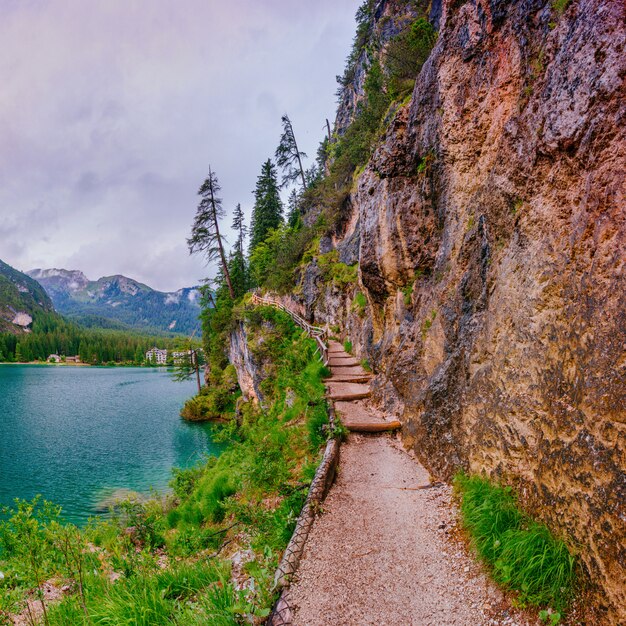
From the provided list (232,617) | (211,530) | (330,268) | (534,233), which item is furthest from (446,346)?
(330,268)

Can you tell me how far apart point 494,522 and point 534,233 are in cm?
343

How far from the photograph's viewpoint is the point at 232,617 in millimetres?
3252

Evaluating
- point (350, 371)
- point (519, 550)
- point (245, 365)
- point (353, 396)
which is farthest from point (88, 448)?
point (519, 550)

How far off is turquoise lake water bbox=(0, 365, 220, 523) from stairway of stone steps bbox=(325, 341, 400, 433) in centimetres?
862

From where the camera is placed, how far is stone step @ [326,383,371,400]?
1012 centimetres

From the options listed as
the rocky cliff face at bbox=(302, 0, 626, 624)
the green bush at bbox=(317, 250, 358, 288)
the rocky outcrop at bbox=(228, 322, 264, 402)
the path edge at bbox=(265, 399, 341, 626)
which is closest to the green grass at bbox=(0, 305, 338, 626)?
the path edge at bbox=(265, 399, 341, 626)

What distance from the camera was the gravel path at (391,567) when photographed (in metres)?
3.17

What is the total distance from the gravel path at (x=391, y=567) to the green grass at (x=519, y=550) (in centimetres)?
22

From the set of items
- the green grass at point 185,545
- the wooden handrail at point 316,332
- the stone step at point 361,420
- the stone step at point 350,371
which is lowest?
the green grass at point 185,545

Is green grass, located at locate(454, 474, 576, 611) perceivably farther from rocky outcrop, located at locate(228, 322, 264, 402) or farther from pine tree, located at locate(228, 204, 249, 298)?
pine tree, located at locate(228, 204, 249, 298)

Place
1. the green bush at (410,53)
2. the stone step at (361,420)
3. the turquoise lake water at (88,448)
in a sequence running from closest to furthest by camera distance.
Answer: the stone step at (361,420) < the green bush at (410,53) < the turquoise lake water at (88,448)

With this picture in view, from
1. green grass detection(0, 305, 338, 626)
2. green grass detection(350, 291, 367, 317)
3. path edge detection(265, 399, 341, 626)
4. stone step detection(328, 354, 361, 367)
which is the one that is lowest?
green grass detection(0, 305, 338, 626)

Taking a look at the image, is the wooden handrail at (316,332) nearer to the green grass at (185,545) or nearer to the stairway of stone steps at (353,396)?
the stairway of stone steps at (353,396)

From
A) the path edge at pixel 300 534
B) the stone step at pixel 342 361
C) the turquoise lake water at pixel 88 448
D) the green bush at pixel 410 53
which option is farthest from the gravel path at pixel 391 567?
the green bush at pixel 410 53
